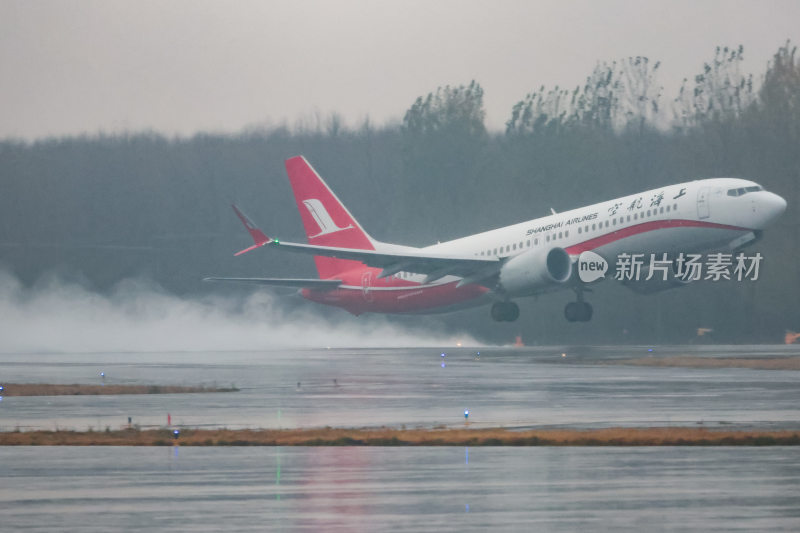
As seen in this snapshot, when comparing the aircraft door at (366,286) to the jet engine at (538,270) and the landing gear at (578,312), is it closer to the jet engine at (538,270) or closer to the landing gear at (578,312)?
the jet engine at (538,270)

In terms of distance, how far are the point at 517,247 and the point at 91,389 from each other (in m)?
22.2

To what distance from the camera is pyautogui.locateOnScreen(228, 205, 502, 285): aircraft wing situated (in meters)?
49.9

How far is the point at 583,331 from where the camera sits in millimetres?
73188

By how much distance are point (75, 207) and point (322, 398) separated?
5888cm

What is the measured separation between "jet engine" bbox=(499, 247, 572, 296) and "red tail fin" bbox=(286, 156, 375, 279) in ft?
37.6

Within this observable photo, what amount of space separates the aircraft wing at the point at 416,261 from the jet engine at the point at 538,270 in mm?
1625

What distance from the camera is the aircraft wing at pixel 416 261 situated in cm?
4991

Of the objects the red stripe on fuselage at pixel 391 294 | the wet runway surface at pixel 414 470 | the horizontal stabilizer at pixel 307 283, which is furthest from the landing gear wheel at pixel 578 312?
the wet runway surface at pixel 414 470

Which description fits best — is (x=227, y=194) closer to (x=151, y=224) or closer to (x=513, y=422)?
(x=151, y=224)

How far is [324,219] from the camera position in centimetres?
6016

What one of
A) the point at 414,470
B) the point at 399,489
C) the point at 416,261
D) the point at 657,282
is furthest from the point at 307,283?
the point at 399,489

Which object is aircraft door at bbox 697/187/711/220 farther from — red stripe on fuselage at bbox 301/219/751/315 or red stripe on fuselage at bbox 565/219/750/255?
red stripe on fuselage at bbox 301/219/751/315

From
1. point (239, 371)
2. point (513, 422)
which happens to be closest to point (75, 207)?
point (239, 371)

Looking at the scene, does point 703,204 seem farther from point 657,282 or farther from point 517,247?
point 517,247
